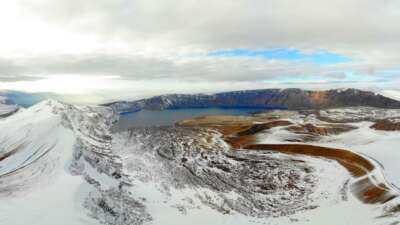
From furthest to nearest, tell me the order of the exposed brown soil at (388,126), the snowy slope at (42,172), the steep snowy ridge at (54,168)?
the exposed brown soil at (388,126) < the steep snowy ridge at (54,168) < the snowy slope at (42,172)

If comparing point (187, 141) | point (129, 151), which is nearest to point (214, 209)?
point (129, 151)

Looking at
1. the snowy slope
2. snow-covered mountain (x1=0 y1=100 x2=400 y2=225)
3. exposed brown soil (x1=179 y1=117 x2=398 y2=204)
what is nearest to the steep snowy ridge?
the snowy slope

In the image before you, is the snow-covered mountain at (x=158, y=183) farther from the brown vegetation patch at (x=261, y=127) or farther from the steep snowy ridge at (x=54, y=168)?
the brown vegetation patch at (x=261, y=127)

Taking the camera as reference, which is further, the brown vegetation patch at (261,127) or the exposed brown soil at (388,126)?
the brown vegetation patch at (261,127)

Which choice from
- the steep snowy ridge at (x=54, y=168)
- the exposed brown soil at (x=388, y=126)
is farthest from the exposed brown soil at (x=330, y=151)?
the steep snowy ridge at (x=54, y=168)

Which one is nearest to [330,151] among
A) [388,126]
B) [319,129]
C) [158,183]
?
[319,129]

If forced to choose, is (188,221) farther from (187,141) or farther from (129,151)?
(187,141)

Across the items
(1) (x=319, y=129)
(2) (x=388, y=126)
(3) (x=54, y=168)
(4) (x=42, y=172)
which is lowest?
(1) (x=319, y=129)

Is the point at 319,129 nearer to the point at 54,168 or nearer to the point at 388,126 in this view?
the point at 388,126
